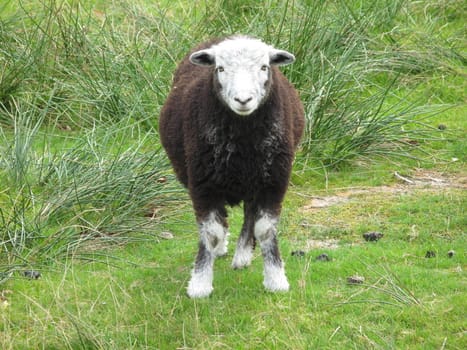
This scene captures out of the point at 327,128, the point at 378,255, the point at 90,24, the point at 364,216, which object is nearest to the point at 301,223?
the point at 364,216

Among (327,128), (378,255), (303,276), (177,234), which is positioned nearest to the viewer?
(303,276)

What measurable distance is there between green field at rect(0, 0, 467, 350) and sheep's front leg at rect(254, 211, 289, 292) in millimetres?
171

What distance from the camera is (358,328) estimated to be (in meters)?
6.00

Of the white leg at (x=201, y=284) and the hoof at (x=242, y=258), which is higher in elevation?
the white leg at (x=201, y=284)

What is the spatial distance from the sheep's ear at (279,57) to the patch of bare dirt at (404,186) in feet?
7.04

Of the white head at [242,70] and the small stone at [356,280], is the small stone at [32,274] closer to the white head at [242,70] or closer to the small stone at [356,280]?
the white head at [242,70]

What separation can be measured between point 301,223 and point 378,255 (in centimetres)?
108

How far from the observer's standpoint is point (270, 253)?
22.5 feet

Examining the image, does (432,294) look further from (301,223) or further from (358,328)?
(301,223)

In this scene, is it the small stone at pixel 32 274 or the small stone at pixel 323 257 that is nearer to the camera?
the small stone at pixel 32 274

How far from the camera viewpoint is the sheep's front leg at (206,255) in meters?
6.76

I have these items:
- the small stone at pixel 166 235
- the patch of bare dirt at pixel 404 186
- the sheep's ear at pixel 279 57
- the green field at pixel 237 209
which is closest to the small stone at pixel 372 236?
the green field at pixel 237 209

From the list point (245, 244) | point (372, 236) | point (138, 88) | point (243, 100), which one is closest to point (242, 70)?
point (243, 100)

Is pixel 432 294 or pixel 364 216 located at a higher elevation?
pixel 432 294
